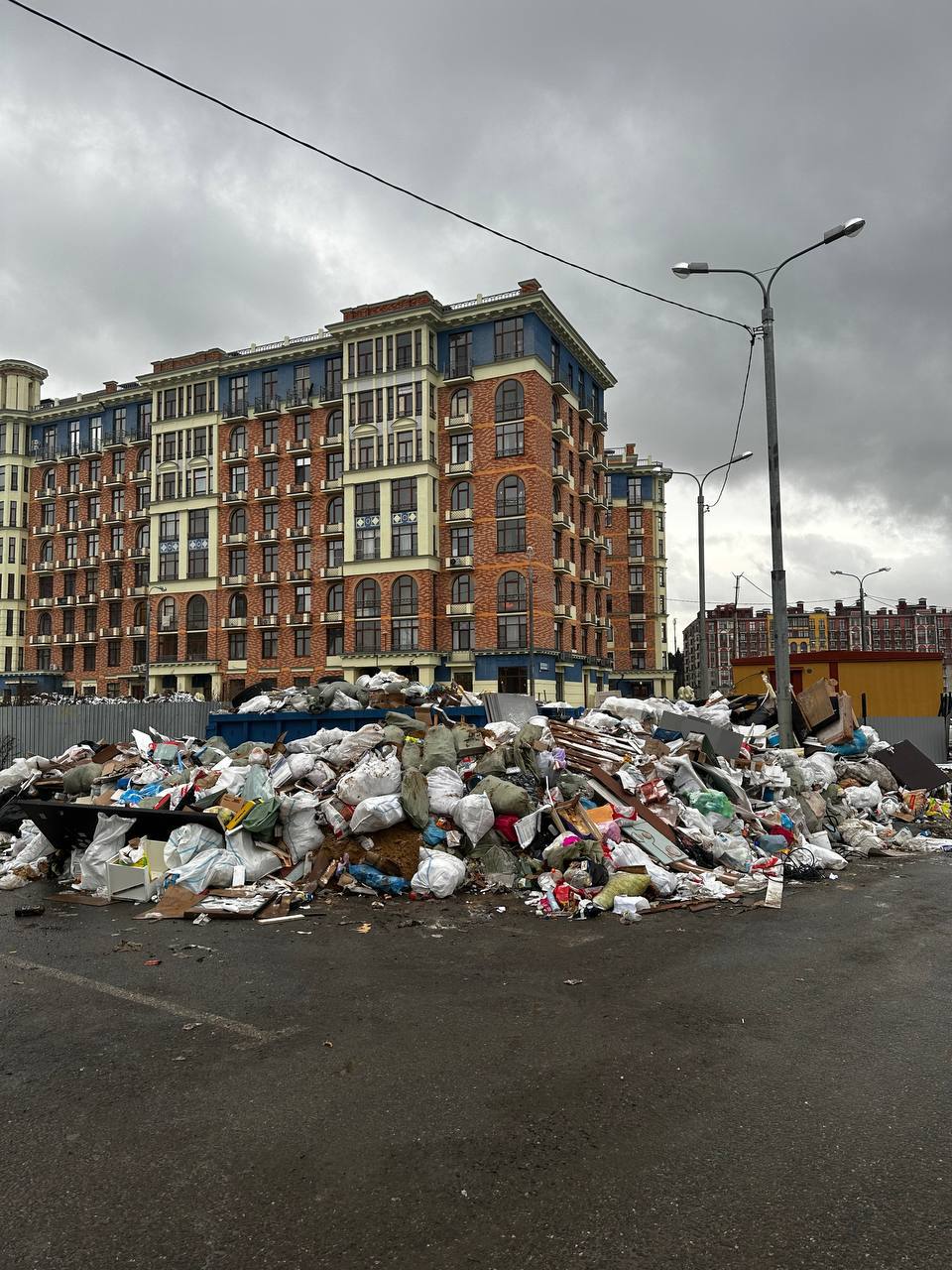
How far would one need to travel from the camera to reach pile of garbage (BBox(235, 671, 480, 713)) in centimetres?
1493

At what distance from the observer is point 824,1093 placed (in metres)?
3.76

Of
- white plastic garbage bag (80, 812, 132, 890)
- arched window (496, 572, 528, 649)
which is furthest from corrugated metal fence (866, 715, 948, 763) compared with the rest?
arched window (496, 572, 528, 649)

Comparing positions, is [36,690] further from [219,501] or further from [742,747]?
[742,747]

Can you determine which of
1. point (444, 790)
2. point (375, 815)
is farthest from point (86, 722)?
point (375, 815)

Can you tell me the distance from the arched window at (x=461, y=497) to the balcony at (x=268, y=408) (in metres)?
11.7

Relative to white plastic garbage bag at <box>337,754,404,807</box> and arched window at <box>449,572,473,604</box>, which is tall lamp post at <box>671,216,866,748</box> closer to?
white plastic garbage bag at <box>337,754,404,807</box>

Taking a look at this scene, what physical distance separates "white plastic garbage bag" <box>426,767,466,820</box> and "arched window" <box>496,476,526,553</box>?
28543mm

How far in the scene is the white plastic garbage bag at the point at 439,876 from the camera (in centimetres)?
799

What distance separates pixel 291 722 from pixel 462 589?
945 inches

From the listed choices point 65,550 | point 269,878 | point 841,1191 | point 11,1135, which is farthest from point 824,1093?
point 65,550

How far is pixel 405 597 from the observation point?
39031 mm

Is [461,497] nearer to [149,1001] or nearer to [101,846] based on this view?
[101,846]

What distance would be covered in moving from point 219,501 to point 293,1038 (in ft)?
144

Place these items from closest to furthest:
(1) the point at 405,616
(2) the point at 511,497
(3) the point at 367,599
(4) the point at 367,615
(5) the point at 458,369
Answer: (2) the point at 511,497, (1) the point at 405,616, (5) the point at 458,369, (4) the point at 367,615, (3) the point at 367,599
